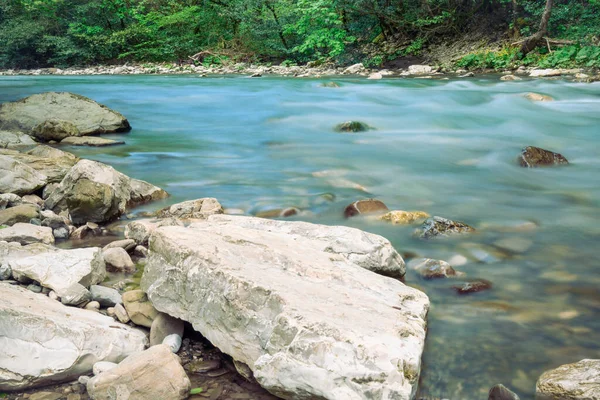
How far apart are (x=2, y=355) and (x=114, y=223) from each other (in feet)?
8.24

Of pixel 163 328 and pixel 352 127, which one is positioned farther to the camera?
pixel 352 127

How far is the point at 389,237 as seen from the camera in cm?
438

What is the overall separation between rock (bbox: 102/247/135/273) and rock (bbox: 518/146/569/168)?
4777 millimetres

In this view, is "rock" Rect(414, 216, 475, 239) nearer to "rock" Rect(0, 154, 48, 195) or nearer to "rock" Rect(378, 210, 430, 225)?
"rock" Rect(378, 210, 430, 225)

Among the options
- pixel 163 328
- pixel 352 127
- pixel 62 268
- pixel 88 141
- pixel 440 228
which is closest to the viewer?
pixel 163 328

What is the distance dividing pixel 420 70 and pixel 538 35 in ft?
11.1

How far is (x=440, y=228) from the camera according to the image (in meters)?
4.39

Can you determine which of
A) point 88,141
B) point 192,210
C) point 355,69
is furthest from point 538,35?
point 192,210

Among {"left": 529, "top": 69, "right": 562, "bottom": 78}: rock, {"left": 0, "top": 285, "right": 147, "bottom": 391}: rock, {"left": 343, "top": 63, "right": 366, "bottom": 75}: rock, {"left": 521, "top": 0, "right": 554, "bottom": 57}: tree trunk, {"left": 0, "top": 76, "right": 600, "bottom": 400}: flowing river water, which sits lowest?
{"left": 0, "top": 76, "right": 600, "bottom": 400}: flowing river water

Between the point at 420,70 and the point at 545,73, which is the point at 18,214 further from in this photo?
the point at 420,70

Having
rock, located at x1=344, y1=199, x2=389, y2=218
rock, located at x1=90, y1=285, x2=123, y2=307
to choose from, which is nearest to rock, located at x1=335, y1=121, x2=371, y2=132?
rock, located at x1=344, y1=199, x2=389, y2=218

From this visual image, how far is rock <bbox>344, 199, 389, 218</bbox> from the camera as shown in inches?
196

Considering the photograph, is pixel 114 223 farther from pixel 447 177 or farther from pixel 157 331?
pixel 447 177

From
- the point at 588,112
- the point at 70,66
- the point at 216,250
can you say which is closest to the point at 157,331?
the point at 216,250
